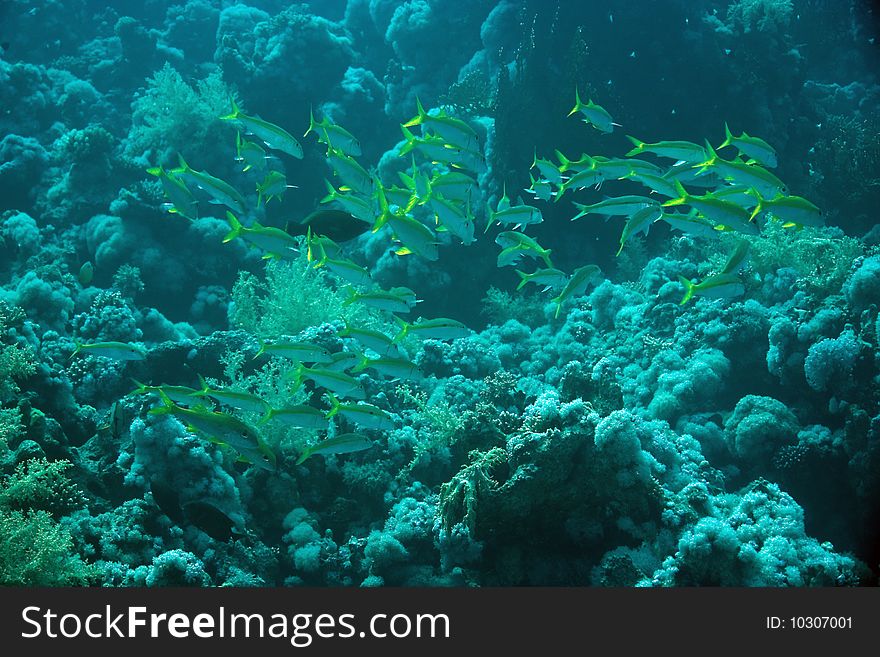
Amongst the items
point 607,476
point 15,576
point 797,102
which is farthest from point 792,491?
point 797,102

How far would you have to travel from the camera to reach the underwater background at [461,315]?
4535mm

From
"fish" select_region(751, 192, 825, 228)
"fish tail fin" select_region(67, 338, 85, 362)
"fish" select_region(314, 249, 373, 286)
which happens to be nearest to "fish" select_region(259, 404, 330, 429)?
"fish" select_region(314, 249, 373, 286)

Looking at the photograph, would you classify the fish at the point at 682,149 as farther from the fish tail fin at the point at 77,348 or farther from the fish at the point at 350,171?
the fish tail fin at the point at 77,348

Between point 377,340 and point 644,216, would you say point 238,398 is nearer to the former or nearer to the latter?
point 377,340

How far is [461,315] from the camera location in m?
10.6

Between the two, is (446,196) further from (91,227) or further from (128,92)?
(128,92)

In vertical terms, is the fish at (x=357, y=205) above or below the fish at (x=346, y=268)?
above

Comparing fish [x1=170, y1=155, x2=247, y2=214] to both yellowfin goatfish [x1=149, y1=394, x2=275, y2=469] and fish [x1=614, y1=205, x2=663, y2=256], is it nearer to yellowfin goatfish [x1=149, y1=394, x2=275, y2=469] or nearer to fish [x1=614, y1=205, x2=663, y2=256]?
yellowfin goatfish [x1=149, y1=394, x2=275, y2=469]

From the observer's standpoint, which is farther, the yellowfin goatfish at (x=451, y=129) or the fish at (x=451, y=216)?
the yellowfin goatfish at (x=451, y=129)

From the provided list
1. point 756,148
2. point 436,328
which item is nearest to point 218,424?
point 436,328

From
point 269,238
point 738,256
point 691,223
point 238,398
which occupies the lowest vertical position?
point 238,398

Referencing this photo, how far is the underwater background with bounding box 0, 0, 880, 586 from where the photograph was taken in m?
4.54

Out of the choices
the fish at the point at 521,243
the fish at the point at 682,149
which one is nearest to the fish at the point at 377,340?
the fish at the point at 521,243

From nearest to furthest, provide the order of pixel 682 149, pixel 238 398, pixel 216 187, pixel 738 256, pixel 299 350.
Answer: pixel 238 398, pixel 299 350, pixel 738 256, pixel 682 149, pixel 216 187
